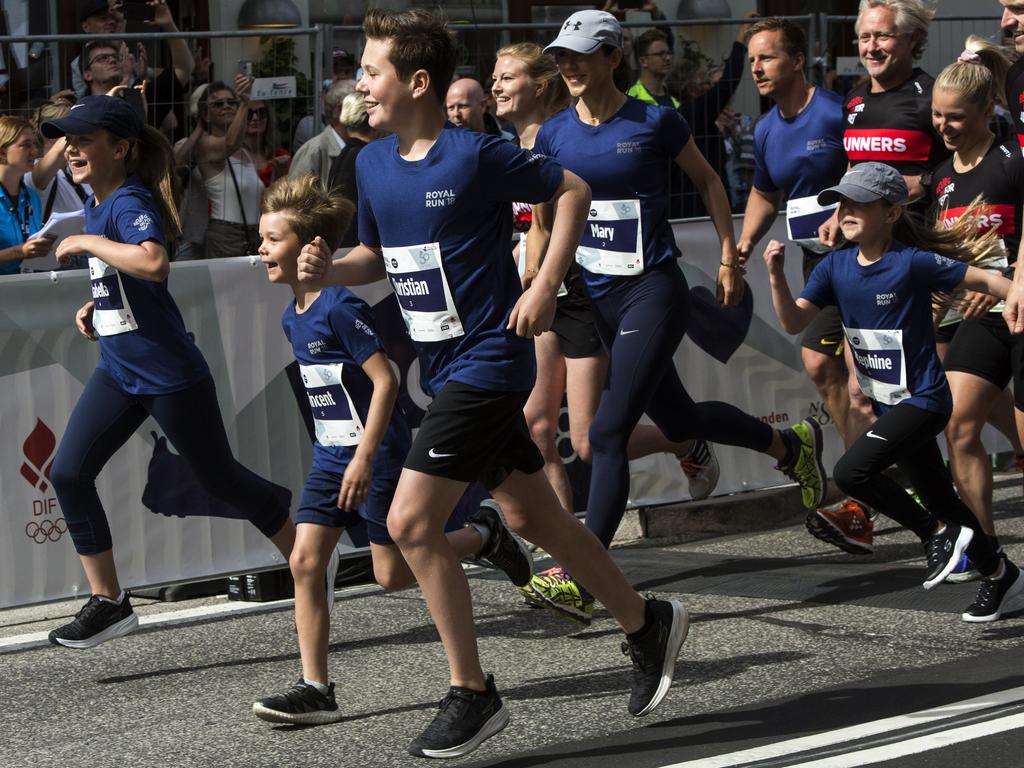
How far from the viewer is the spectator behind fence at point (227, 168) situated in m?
9.12

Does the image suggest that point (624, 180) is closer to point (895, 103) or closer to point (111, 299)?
point (895, 103)

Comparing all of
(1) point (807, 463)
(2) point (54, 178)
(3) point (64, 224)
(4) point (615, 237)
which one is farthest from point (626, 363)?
(2) point (54, 178)

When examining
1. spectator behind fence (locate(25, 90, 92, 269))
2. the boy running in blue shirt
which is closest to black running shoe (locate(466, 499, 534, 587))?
the boy running in blue shirt

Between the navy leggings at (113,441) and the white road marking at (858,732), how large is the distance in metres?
2.40

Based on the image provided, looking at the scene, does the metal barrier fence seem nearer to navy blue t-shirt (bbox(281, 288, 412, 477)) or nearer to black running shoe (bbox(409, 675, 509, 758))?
navy blue t-shirt (bbox(281, 288, 412, 477))

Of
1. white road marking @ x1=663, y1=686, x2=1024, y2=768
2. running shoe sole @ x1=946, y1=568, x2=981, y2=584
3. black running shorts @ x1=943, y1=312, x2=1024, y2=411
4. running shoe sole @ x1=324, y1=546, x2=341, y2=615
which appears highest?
black running shorts @ x1=943, y1=312, x2=1024, y2=411

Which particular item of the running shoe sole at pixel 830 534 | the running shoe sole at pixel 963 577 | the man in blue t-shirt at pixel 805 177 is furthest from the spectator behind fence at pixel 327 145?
the running shoe sole at pixel 963 577

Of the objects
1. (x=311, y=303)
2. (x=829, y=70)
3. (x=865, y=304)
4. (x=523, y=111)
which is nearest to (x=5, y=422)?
(x=311, y=303)

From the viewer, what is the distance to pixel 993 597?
6309mm

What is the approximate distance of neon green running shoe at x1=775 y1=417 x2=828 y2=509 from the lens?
8062 mm

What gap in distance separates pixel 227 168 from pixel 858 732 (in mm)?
5152

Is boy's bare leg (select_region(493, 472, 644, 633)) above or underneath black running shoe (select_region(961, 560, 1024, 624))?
above

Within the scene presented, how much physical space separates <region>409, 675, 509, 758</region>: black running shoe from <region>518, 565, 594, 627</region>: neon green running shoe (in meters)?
1.30

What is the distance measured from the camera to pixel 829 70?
10969 mm
